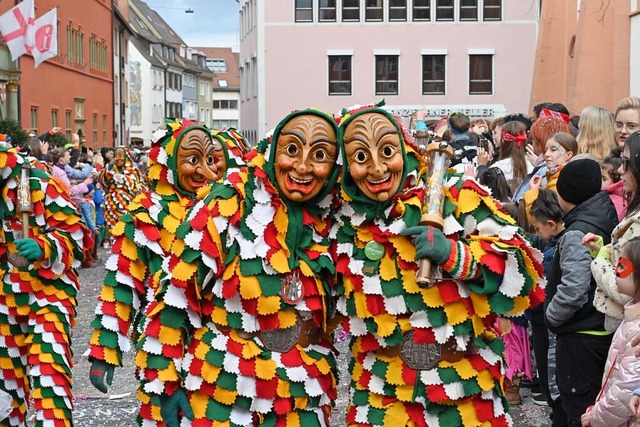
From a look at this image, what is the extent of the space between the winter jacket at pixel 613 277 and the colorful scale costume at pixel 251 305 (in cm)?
136

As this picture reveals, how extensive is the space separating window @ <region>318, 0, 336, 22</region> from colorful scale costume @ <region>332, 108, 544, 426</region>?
37.4 metres

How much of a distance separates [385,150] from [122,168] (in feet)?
48.3

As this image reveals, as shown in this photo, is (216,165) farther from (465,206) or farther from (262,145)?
(465,206)

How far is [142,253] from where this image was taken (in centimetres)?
578

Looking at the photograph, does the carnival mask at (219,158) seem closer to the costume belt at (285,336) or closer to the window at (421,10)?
the costume belt at (285,336)

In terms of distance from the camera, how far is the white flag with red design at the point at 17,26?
24.5 m

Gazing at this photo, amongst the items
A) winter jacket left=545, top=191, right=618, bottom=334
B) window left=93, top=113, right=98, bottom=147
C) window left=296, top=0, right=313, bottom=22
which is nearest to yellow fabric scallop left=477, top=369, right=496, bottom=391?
winter jacket left=545, top=191, right=618, bottom=334

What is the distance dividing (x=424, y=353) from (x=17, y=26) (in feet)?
73.3

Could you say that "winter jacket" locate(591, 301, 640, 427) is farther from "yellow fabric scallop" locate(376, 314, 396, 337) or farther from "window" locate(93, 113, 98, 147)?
"window" locate(93, 113, 98, 147)

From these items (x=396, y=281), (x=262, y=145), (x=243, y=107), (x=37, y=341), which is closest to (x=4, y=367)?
(x=37, y=341)

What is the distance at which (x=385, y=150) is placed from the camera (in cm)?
426

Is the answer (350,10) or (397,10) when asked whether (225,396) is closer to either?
(350,10)

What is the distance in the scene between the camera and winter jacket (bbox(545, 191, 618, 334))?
5.71 meters

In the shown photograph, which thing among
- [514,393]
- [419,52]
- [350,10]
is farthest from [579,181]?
[350,10]
